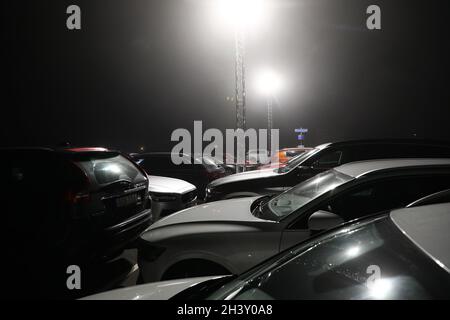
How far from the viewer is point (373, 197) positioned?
9.64 feet

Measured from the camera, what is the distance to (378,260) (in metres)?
1.31

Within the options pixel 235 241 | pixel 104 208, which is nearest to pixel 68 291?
pixel 104 208

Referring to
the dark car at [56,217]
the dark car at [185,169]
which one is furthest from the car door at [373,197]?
the dark car at [185,169]

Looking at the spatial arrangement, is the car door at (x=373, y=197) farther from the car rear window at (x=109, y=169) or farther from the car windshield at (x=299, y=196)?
the car rear window at (x=109, y=169)

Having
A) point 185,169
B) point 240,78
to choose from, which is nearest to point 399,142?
point 185,169

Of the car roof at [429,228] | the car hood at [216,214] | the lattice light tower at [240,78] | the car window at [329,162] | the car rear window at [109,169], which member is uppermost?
the lattice light tower at [240,78]

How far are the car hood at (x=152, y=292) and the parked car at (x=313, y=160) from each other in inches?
134

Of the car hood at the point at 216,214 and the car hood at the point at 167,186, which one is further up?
the car hood at the point at 216,214

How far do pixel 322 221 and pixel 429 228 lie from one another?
4.12 ft

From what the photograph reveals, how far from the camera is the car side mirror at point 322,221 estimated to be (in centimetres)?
251

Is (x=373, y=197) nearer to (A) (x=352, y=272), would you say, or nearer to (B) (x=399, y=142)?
(A) (x=352, y=272)
